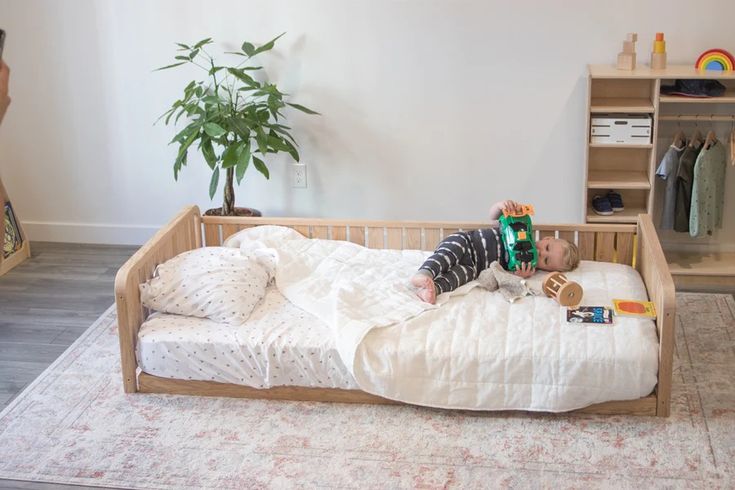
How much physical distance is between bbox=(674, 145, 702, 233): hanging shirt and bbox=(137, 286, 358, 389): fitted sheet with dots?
70.2 inches

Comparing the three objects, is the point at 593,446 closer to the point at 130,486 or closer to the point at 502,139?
the point at 130,486

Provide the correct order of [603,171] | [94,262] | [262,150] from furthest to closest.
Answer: [94,262]
[603,171]
[262,150]

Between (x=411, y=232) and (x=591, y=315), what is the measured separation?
0.89 meters

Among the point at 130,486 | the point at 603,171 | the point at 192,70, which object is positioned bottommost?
the point at 130,486

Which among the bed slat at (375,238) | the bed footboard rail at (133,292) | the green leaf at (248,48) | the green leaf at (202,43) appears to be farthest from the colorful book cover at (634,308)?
the green leaf at (202,43)

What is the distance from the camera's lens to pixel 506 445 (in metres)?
2.69

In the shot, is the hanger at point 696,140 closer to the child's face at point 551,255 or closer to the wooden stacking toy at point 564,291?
the child's face at point 551,255

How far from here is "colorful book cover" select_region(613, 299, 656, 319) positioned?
114 inches

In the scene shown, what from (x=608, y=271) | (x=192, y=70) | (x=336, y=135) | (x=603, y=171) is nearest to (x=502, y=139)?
(x=603, y=171)

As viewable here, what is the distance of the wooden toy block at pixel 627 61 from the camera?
376 cm

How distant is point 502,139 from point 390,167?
53 centimetres

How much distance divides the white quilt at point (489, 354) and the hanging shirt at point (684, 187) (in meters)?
1.09

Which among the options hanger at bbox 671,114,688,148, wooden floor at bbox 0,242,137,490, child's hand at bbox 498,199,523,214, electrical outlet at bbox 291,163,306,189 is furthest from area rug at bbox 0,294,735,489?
electrical outlet at bbox 291,163,306,189

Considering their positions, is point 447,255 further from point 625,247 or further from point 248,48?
point 248,48
